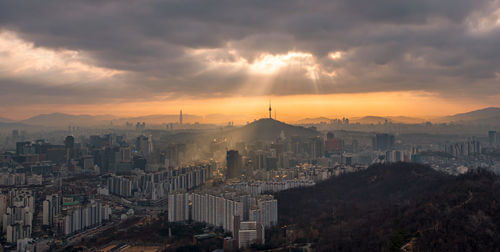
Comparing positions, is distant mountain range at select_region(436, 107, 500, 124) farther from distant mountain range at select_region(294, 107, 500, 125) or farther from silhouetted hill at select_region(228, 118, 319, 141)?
silhouetted hill at select_region(228, 118, 319, 141)

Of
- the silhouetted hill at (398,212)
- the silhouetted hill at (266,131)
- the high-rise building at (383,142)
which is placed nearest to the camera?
the silhouetted hill at (398,212)

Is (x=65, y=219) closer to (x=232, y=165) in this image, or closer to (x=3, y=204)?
(x=3, y=204)

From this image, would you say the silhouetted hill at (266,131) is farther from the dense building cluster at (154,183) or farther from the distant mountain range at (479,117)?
the dense building cluster at (154,183)

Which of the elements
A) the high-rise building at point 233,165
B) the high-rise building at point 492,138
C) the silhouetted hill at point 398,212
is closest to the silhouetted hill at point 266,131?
the high-rise building at point 233,165

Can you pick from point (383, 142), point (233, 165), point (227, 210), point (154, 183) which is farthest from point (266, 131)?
point (227, 210)

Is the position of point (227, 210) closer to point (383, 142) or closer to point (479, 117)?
point (383, 142)

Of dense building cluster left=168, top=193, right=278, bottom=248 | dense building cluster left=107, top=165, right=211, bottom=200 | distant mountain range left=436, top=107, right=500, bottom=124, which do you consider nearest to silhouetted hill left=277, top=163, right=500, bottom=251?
dense building cluster left=168, top=193, right=278, bottom=248

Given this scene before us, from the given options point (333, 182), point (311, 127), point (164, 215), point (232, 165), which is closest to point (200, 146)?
point (232, 165)
